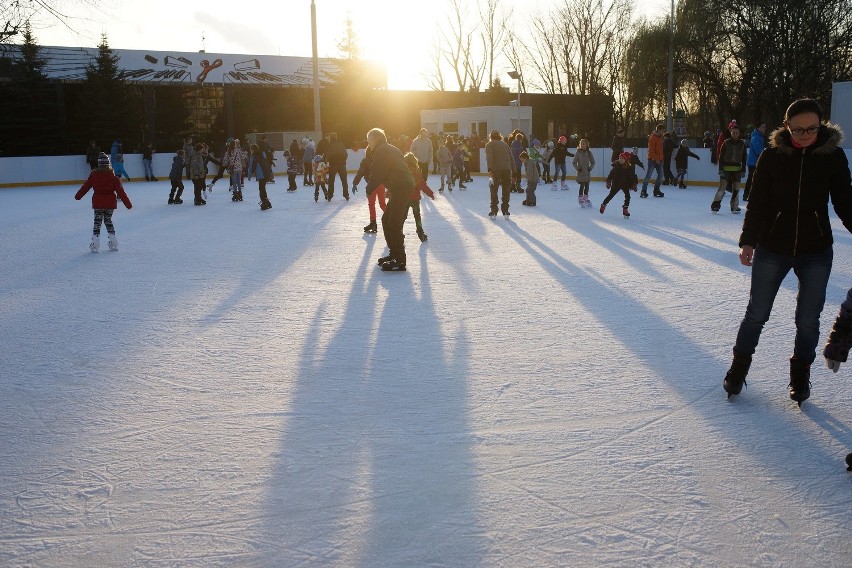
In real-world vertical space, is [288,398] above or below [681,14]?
below

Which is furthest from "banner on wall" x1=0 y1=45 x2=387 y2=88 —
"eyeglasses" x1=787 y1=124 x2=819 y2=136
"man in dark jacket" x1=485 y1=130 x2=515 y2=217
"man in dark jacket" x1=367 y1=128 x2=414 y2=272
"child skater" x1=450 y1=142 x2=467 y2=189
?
"eyeglasses" x1=787 y1=124 x2=819 y2=136

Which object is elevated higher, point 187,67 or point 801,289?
point 187,67

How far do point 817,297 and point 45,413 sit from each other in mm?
3630

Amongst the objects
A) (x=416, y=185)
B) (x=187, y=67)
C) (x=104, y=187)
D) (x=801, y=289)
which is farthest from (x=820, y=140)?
(x=187, y=67)

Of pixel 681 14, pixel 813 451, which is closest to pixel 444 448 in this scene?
pixel 813 451

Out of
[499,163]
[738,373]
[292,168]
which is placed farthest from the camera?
[292,168]

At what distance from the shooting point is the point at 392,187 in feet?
27.4

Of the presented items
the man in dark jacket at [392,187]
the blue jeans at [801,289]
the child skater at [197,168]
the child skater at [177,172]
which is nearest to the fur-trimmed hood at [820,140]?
the blue jeans at [801,289]

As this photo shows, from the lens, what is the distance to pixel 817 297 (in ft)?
13.0

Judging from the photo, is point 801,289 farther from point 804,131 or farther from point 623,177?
point 623,177

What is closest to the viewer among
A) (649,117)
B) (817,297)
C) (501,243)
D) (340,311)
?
(817,297)

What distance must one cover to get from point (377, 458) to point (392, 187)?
16.9ft

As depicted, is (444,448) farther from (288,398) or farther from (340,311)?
(340,311)

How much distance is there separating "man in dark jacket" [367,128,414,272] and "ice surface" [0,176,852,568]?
0.35m
